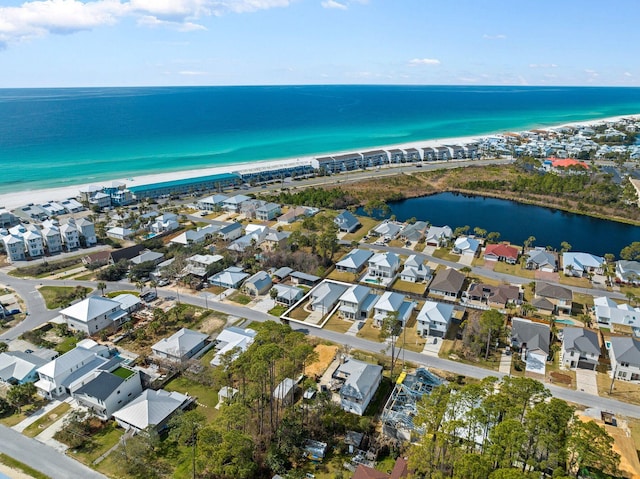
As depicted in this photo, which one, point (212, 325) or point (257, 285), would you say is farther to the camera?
point (257, 285)

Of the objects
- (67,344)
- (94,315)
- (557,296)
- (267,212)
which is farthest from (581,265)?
(67,344)

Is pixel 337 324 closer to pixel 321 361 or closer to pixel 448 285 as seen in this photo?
pixel 321 361

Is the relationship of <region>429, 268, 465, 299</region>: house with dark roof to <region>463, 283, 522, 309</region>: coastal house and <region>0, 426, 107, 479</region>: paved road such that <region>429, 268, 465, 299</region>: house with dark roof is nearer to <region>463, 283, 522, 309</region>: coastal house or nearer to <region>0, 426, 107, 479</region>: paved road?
<region>463, 283, 522, 309</region>: coastal house

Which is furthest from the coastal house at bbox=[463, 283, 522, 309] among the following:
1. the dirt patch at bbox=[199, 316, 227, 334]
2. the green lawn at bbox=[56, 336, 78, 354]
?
the green lawn at bbox=[56, 336, 78, 354]

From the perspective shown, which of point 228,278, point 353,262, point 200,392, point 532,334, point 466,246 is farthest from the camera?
point 466,246

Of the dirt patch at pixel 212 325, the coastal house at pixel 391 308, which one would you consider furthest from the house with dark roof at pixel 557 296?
the dirt patch at pixel 212 325

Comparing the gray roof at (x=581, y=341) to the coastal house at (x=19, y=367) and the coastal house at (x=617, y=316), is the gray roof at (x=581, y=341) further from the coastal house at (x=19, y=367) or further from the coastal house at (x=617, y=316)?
the coastal house at (x=19, y=367)

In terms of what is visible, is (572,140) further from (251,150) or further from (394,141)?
(251,150)
